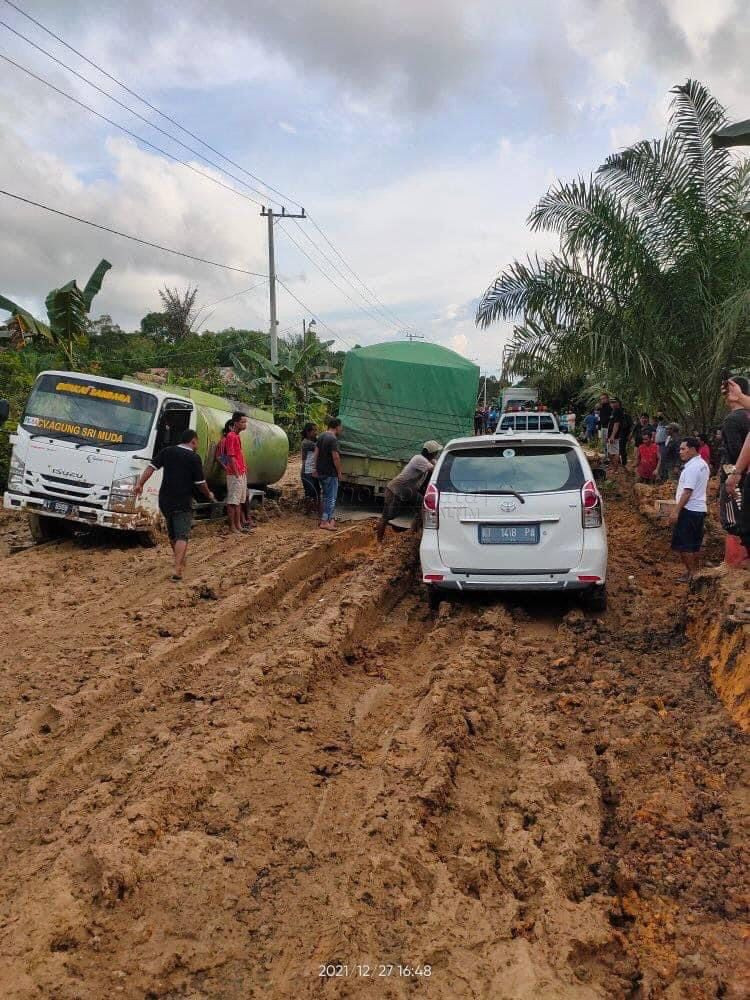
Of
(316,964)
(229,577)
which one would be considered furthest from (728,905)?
(229,577)

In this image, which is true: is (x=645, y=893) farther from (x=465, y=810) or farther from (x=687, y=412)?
(x=687, y=412)

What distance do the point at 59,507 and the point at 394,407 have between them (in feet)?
21.8

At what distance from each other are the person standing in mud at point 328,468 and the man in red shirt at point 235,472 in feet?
3.93

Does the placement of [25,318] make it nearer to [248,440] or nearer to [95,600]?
[248,440]

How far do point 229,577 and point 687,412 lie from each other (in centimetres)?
859

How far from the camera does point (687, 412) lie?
13469 millimetres

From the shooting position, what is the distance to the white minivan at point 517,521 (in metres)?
7.12

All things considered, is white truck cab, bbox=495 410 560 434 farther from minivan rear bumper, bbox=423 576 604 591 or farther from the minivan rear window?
minivan rear bumper, bbox=423 576 604 591

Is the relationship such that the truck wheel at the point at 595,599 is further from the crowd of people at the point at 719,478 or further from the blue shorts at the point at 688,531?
the blue shorts at the point at 688,531

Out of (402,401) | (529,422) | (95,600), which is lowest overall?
(95,600)

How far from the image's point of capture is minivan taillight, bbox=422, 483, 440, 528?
7449mm

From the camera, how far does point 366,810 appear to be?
384cm
